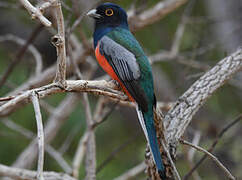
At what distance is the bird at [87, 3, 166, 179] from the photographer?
137 inches

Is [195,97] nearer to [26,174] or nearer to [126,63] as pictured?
[126,63]

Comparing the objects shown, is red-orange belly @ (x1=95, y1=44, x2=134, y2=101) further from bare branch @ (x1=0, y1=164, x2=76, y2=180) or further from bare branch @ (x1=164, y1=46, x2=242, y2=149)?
bare branch @ (x1=0, y1=164, x2=76, y2=180)

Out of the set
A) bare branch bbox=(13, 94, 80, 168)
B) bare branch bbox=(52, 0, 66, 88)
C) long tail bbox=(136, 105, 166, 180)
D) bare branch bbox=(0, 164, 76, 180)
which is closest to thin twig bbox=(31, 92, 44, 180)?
bare branch bbox=(52, 0, 66, 88)

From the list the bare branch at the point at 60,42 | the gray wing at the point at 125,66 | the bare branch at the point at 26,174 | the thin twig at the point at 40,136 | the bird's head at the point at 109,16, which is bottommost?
the thin twig at the point at 40,136

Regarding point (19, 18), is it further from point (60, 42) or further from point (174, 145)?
point (60, 42)

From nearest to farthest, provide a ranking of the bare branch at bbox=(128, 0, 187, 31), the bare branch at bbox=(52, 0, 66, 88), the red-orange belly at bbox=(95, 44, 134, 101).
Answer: the bare branch at bbox=(52, 0, 66, 88)
the red-orange belly at bbox=(95, 44, 134, 101)
the bare branch at bbox=(128, 0, 187, 31)

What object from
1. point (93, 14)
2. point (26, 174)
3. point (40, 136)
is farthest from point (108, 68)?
point (40, 136)

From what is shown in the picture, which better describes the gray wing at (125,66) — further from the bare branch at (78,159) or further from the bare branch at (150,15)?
the bare branch at (150,15)

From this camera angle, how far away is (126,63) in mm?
3994

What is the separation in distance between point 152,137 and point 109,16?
6.62ft

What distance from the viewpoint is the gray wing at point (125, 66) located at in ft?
12.1

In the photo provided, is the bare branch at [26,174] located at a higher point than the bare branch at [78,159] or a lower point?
lower

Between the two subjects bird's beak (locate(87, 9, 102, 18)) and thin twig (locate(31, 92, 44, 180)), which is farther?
bird's beak (locate(87, 9, 102, 18))

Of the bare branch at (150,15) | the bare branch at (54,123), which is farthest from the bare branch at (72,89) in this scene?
the bare branch at (150,15)
